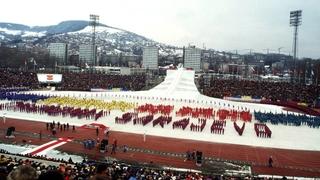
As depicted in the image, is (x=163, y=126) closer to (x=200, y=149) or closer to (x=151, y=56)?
(x=200, y=149)

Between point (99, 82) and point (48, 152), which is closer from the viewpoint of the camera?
point (48, 152)

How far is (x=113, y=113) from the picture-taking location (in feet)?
145

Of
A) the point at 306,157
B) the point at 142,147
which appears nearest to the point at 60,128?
the point at 142,147

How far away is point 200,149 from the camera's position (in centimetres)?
2883

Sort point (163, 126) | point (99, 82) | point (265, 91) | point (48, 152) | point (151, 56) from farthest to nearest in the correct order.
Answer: point (151, 56)
point (99, 82)
point (265, 91)
point (163, 126)
point (48, 152)

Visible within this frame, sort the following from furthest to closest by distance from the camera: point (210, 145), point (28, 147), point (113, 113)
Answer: point (113, 113) < point (210, 145) < point (28, 147)

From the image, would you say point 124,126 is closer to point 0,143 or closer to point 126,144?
point 126,144

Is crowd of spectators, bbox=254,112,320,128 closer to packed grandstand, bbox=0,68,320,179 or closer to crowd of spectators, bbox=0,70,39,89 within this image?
packed grandstand, bbox=0,68,320,179

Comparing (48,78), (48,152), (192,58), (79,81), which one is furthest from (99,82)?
(192,58)

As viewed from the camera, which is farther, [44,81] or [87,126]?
[44,81]

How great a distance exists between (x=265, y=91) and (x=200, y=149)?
47323mm

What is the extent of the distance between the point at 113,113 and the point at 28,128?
40.9 ft

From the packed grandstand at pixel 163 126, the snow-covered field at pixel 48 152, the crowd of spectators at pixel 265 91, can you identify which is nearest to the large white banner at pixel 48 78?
the packed grandstand at pixel 163 126

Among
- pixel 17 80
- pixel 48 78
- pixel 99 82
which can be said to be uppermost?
pixel 48 78
